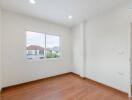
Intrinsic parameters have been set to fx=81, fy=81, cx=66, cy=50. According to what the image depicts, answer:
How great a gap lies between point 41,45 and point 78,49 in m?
1.84

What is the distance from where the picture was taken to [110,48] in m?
2.82

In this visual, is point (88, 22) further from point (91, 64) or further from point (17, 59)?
point (17, 59)

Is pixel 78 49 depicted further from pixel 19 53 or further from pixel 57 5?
pixel 19 53

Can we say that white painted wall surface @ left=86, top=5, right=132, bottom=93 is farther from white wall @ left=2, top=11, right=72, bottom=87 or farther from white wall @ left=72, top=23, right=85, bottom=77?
white wall @ left=2, top=11, right=72, bottom=87

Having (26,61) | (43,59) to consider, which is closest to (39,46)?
(43,59)

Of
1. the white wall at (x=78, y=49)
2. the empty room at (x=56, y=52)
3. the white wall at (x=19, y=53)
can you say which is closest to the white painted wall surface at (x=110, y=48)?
the empty room at (x=56, y=52)

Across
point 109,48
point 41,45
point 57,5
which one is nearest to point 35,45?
point 41,45

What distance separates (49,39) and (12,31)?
154 centimetres

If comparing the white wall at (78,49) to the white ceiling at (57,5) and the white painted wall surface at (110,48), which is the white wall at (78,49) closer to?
the white painted wall surface at (110,48)

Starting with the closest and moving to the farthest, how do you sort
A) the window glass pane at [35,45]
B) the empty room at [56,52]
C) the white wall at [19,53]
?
the empty room at [56,52] → the white wall at [19,53] → the window glass pane at [35,45]

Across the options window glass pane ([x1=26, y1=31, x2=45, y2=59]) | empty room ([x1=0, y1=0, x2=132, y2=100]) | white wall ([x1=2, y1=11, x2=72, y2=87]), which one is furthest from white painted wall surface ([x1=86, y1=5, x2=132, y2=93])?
window glass pane ([x1=26, y1=31, x2=45, y2=59])

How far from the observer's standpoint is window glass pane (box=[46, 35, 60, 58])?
153 inches

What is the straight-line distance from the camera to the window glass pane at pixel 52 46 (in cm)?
389

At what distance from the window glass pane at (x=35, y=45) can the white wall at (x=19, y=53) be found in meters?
0.18
